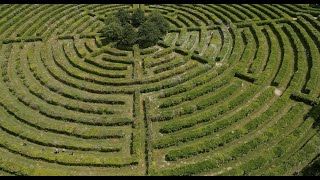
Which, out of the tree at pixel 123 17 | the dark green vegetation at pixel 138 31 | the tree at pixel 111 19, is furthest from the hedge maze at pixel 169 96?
the tree at pixel 123 17

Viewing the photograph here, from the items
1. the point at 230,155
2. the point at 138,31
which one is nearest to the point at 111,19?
the point at 138,31

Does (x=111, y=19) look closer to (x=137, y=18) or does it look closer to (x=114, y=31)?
(x=137, y=18)

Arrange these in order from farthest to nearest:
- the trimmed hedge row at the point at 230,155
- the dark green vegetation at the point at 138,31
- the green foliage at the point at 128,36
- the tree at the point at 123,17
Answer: the tree at the point at 123,17 < the dark green vegetation at the point at 138,31 < the green foliage at the point at 128,36 < the trimmed hedge row at the point at 230,155

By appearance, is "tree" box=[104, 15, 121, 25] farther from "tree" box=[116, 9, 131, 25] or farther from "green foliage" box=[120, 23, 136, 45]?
"green foliage" box=[120, 23, 136, 45]

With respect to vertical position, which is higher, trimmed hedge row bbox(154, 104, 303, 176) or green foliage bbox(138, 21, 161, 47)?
green foliage bbox(138, 21, 161, 47)

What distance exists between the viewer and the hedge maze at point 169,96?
40.2 m

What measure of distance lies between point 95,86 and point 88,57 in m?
7.28

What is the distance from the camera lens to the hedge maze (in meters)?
40.2

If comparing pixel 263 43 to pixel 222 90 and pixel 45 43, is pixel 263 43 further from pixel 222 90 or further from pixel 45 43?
pixel 45 43

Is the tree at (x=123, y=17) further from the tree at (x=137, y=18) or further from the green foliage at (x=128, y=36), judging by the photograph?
the green foliage at (x=128, y=36)

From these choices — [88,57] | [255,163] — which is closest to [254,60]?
[255,163]

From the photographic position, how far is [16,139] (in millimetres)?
43594

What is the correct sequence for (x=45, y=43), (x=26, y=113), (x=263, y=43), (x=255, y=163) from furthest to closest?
(x=45, y=43)
(x=263, y=43)
(x=26, y=113)
(x=255, y=163)

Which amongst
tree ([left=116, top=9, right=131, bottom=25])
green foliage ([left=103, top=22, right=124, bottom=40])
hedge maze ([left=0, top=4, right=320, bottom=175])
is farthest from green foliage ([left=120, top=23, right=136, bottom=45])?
tree ([left=116, top=9, right=131, bottom=25])
